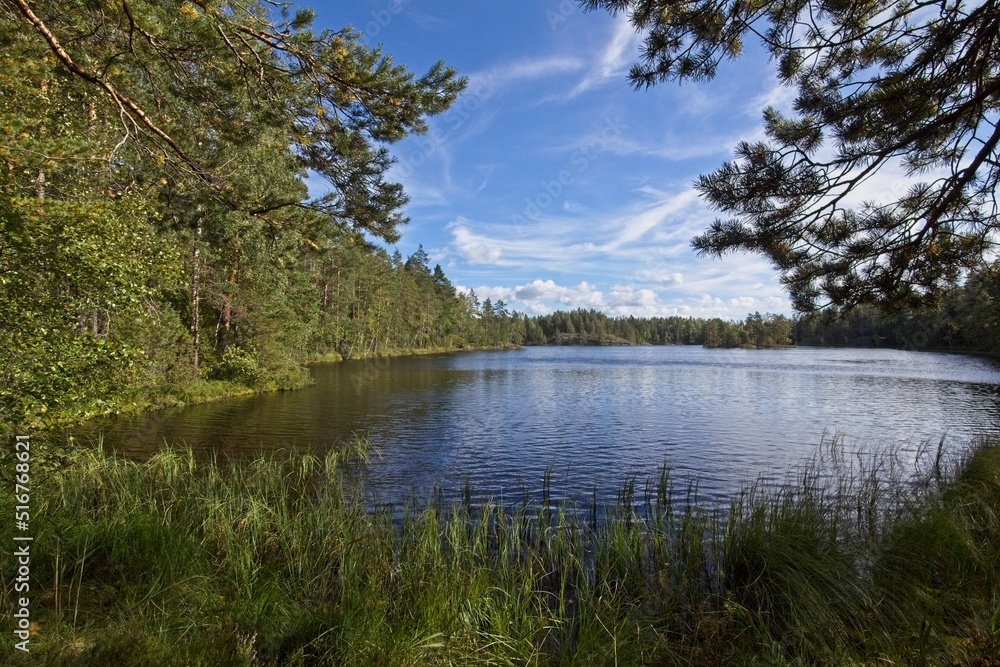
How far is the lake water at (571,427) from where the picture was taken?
40.0ft

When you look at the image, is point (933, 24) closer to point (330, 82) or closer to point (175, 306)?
point (330, 82)

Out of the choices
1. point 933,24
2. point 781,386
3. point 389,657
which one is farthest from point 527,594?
point 781,386

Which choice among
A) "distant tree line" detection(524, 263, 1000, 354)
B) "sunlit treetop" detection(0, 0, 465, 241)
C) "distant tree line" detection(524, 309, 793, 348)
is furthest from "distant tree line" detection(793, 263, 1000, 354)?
"distant tree line" detection(524, 309, 793, 348)

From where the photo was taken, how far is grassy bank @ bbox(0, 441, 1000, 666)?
3562mm

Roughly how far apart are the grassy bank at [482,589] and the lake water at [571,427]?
3.47 metres

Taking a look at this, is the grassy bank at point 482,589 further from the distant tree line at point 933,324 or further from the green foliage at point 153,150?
the distant tree line at point 933,324

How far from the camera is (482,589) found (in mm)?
4695

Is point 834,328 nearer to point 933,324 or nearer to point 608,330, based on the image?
point 933,324

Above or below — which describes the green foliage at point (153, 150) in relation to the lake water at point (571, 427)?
above

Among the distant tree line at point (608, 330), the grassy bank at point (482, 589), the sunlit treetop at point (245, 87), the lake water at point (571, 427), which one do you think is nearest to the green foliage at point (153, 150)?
the sunlit treetop at point (245, 87)

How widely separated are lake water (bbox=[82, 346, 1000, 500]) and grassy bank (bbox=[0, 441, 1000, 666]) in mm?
3470

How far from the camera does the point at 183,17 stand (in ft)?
15.8

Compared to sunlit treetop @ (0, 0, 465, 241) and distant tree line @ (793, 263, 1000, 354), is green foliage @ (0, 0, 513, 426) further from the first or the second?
distant tree line @ (793, 263, 1000, 354)

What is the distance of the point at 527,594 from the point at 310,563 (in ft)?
8.39
